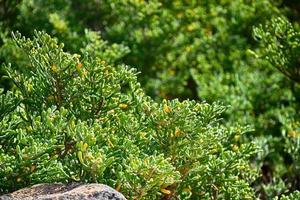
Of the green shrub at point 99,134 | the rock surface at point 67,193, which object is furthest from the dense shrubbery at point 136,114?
the rock surface at point 67,193

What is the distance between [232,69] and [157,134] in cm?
396

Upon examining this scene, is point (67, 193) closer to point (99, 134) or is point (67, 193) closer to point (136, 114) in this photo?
point (99, 134)

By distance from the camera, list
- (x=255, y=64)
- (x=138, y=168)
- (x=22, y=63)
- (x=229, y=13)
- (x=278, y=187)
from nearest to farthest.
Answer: (x=138, y=168) → (x=278, y=187) → (x=22, y=63) → (x=255, y=64) → (x=229, y=13)

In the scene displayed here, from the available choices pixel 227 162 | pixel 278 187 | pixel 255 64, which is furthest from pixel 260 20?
pixel 227 162

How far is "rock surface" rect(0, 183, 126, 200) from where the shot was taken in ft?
10.6

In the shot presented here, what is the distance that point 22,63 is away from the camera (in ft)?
19.3

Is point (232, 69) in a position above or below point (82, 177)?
below

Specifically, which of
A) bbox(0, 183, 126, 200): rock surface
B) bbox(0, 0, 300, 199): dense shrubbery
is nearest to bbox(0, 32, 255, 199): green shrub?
bbox(0, 0, 300, 199): dense shrubbery

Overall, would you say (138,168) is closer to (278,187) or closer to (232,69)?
(278,187)

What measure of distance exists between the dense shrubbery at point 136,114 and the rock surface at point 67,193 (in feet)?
0.37

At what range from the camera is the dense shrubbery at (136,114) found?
11.7 feet

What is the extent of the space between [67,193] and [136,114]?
3.02 ft

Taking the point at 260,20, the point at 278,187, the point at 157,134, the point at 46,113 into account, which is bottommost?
the point at 278,187

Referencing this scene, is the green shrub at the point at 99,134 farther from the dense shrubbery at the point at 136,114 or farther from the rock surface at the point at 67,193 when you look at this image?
the rock surface at the point at 67,193
